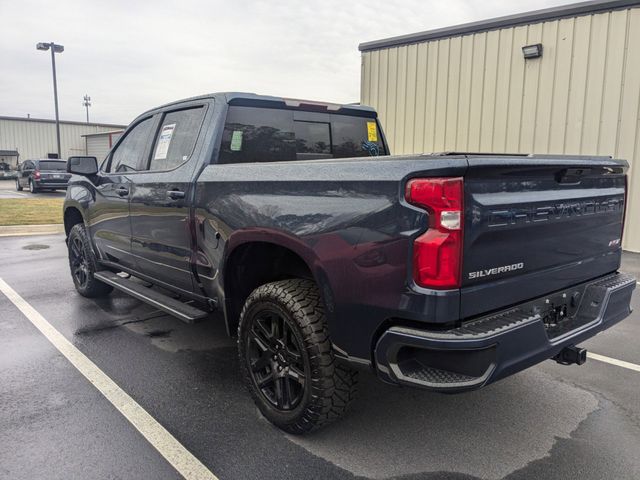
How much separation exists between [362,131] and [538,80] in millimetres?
6612

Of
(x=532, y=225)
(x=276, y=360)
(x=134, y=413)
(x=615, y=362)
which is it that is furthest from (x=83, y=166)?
(x=615, y=362)

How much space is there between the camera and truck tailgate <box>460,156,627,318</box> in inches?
88.4

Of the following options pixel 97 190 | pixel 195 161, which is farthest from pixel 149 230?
pixel 97 190

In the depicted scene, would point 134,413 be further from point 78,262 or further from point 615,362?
point 615,362

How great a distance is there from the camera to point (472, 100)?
10680 mm

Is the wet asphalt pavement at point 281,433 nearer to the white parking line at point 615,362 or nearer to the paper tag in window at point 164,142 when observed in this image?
the white parking line at point 615,362

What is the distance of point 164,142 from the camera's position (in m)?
4.15

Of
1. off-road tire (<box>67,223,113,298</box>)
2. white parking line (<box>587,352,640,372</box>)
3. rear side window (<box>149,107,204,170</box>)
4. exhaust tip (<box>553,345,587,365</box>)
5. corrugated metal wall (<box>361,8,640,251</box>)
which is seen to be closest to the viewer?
exhaust tip (<box>553,345,587,365</box>)

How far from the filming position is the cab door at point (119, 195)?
4.47m

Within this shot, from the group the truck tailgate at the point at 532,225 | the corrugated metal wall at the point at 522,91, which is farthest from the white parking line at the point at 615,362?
the corrugated metal wall at the point at 522,91

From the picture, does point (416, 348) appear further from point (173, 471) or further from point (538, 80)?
point (538, 80)

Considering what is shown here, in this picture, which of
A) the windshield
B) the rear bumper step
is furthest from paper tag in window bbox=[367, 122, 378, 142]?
the windshield

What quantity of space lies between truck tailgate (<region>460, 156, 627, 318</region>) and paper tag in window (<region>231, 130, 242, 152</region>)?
1.95 meters

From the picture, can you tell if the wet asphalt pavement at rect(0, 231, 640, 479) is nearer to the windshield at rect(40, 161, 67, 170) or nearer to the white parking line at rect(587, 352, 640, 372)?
the white parking line at rect(587, 352, 640, 372)
